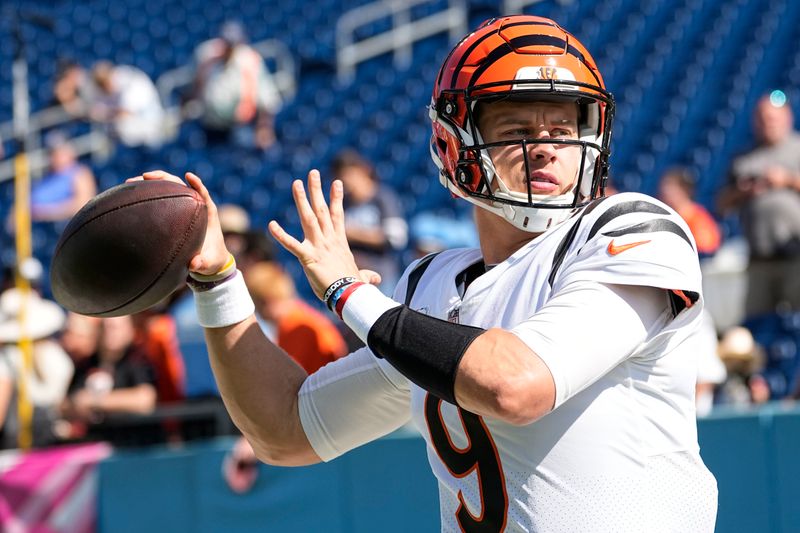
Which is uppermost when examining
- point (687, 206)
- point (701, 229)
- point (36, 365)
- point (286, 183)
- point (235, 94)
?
point (687, 206)

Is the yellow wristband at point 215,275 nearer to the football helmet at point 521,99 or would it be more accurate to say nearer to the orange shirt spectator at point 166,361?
the football helmet at point 521,99

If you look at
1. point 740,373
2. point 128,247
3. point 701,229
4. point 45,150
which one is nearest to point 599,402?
point 128,247

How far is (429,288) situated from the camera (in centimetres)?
239

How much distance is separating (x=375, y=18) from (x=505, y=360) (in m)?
10.8

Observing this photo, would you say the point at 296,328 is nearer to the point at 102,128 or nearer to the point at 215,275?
the point at 215,275

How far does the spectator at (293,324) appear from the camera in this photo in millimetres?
4816

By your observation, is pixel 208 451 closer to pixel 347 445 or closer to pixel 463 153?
pixel 347 445

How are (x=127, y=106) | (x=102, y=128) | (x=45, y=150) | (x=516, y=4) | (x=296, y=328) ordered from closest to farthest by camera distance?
1. (x=296, y=328)
2. (x=127, y=106)
3. (x=102, y=128)
4. (x=45, y=150)
5. (x=516, y=4)

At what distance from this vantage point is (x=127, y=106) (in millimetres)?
10773

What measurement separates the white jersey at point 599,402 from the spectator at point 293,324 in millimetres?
2576

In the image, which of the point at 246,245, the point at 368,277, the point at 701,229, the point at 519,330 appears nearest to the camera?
the point at 519,330

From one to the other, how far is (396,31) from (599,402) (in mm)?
10127

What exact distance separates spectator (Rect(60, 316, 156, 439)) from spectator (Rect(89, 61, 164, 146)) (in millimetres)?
5037

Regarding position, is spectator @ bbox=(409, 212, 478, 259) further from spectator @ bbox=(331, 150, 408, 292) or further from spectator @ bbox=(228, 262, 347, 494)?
spectator @ bbox=(228, 262, 347, 494)
